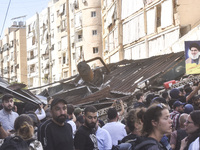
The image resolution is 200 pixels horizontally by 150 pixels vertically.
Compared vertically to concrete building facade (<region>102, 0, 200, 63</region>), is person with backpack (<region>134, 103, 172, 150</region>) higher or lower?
lower

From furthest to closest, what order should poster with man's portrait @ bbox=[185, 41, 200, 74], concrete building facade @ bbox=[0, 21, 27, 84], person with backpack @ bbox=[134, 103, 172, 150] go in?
concrete building facade @ bbox=[0, 21, 27, 84] → poster with man's portrait @ bbox=[185, 41, 200, 74] → person with backpack @ bbox=[134, 103, 172, 150]

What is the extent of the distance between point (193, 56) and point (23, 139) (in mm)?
12660

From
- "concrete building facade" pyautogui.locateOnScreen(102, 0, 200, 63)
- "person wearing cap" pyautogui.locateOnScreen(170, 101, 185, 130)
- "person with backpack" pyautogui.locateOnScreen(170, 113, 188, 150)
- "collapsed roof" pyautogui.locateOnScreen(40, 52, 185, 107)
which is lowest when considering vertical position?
"person with backpack" pyautogui.locateOnScreen(170, 113, 188, 150)

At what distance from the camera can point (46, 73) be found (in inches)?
2655

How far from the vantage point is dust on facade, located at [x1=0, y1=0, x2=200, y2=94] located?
30.5m

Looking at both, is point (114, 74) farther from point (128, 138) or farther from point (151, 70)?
point (128, 138)

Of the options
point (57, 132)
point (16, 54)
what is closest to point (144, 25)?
point (57, 132)

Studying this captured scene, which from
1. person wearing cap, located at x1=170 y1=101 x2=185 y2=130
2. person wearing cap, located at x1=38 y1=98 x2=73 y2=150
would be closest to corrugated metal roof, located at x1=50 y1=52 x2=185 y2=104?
person wearing cap, located at x1=170 y1=101 x2=185 y2=130

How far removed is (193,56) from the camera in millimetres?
17734

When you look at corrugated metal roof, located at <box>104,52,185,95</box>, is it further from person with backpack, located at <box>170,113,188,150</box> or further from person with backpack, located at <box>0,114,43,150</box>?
person with backpack, located at <box>0,114,43,150</box>

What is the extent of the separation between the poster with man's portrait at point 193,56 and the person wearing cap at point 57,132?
11.4m

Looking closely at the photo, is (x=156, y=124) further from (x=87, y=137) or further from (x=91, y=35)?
(x=91, y=35)

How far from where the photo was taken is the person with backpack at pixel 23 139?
5730mm

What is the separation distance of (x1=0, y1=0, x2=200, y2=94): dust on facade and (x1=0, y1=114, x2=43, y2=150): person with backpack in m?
12.1
